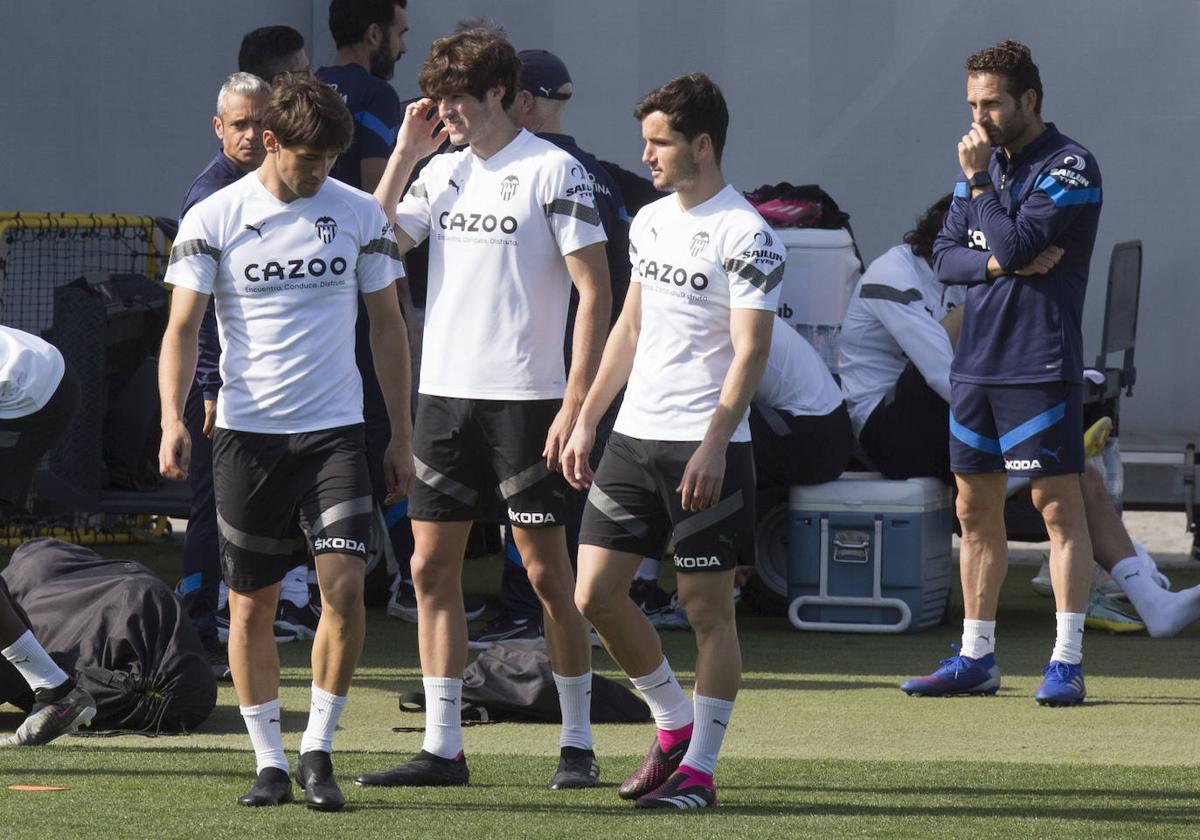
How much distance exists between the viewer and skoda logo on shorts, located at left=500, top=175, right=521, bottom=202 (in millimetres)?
4383

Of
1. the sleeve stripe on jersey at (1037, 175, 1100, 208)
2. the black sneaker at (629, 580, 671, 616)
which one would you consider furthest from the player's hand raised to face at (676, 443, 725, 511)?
the black sneaker at (629, 580, 671, 616)

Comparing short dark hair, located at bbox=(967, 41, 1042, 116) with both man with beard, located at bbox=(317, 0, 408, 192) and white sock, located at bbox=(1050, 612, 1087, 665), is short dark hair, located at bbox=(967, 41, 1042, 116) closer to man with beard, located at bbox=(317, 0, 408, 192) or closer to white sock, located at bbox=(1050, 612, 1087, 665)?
white sock, located at bbox=(1050, 612, 1087, 665)

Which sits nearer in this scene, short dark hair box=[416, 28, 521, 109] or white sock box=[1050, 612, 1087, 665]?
short dark hair box=[416, 28, 521, 109]

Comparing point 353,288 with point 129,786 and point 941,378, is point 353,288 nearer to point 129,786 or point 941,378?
point 129,786

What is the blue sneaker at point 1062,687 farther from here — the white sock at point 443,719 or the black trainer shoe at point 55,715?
the black trainer shoe at point 55,715

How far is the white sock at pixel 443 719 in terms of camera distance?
434 cm

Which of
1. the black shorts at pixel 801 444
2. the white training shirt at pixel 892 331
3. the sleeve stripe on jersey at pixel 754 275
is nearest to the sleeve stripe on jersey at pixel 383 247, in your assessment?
the sleeve stripe on jersey at pixel 754 275

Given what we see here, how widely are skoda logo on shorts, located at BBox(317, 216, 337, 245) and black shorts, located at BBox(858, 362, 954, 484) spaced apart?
3.14m

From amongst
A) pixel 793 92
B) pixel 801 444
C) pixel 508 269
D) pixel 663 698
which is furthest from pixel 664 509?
pixel 793 92

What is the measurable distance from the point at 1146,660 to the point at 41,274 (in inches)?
199

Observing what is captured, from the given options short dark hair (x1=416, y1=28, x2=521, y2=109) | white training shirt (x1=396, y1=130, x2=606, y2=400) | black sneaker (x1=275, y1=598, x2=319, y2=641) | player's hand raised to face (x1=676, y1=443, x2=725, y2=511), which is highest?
short dark hair (x1=416, y1=28, x2=521, y2=109)

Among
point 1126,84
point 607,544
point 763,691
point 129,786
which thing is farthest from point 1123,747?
point 1126,84

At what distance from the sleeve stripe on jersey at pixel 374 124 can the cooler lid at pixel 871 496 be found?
1.78 m

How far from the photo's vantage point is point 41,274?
880cm
